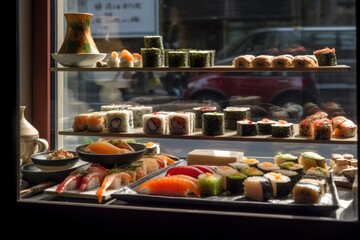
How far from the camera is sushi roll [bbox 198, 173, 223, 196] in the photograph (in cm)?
260

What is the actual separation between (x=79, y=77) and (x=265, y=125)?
3.79 feet

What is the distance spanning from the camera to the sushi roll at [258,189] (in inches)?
98.4

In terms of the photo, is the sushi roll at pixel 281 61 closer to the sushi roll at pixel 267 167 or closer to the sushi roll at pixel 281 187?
the sushi roll at pixel 267 167

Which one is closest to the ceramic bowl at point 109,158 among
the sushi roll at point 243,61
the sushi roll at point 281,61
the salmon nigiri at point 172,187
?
the salmon nigiri at point 172,187

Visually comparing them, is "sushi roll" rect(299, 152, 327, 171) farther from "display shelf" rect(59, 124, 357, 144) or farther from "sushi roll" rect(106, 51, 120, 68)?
"sushi roll" rect(106, 51, 120, 68)

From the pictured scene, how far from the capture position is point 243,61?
2996 mm

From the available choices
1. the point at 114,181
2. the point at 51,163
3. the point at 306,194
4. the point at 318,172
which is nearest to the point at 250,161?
the point at 318,172

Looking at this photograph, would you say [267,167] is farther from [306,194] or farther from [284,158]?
[306,194]

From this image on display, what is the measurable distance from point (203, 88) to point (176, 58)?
420 millimetres

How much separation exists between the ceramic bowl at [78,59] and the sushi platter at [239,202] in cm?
81

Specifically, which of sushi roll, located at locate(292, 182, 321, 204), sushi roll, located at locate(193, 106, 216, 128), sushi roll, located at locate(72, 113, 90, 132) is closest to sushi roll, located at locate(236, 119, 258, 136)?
sushi roll, located at locate(193, 106, 216, 128)

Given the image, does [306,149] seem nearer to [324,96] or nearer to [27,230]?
[324,96]

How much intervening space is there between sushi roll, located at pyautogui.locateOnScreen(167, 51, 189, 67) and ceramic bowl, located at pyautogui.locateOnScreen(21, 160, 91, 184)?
0.77 m

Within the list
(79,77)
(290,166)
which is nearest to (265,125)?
(290,166)
